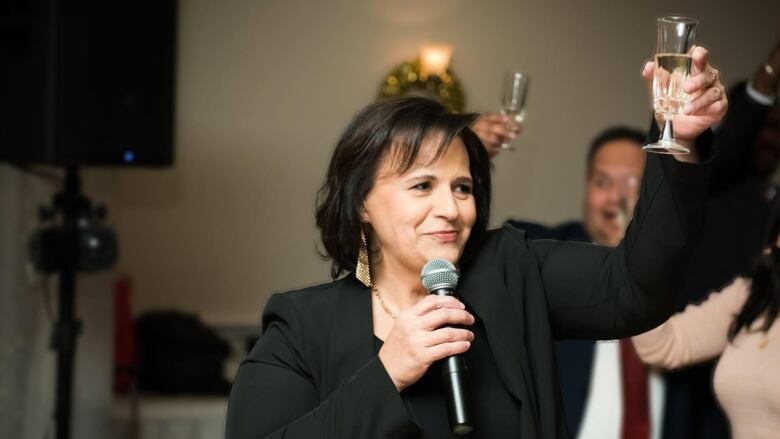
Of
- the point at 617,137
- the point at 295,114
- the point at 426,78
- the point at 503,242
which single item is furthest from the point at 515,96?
the point at 295,114

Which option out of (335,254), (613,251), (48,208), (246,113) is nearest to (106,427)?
(48,208)

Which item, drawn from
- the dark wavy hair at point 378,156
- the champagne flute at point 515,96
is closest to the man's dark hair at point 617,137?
the champagne flute at point 515,96

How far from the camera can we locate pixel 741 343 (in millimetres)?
2527

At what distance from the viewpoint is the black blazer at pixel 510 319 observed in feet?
5.17

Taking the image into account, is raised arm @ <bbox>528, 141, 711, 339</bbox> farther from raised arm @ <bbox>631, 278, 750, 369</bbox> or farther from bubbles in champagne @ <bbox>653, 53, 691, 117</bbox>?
raised arm @ <bbox>631, 278, 750, 369</bbox>

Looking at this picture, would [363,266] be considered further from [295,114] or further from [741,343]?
[295,114]

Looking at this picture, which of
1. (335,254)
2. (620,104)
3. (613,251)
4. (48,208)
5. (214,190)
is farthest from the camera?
(620,104)

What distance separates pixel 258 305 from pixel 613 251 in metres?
3.65

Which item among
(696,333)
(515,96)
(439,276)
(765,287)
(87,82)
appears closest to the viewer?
(439,276)

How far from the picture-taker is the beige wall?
16.7ft

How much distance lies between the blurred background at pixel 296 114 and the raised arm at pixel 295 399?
3123 mm

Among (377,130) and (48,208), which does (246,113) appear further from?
(377,130)

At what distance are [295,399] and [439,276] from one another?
31 centimetres

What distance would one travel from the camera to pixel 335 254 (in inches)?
76.0
